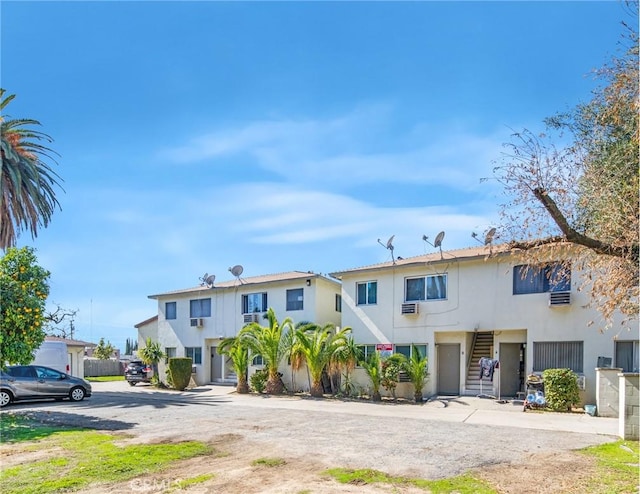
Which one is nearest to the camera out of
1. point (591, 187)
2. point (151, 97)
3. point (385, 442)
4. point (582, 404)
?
point (591, 187)

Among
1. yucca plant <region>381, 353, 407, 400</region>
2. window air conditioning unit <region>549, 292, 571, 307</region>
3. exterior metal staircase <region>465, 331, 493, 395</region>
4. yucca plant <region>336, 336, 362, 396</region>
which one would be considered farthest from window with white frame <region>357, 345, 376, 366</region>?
window air conditioning unit <region>549, 292, 571, 307</region>

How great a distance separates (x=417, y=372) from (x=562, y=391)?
5104 mm

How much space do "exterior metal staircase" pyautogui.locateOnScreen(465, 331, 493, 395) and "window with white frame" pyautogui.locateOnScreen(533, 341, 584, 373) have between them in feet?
7.41

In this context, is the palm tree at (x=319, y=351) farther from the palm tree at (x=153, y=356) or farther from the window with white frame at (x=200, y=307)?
the palm tree at (x=153, y=356)

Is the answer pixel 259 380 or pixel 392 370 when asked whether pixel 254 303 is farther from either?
pixel 392 370

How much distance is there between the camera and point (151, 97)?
14008mm

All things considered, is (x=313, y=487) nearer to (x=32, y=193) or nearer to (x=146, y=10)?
(x=146, y=10)

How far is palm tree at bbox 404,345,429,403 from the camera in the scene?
2044 centimetres

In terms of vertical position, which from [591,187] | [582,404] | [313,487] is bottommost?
[582,404]

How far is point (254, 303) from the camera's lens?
28.3 metres

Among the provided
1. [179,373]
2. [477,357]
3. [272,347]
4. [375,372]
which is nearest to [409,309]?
[375,372]

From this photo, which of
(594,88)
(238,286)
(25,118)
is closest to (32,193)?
(25,118)

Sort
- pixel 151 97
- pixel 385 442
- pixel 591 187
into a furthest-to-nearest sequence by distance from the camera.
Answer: pixel 151 97
pixel 385 442
pixel 591 187

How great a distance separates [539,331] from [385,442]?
403 inches
